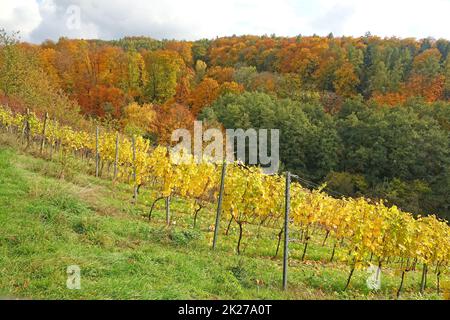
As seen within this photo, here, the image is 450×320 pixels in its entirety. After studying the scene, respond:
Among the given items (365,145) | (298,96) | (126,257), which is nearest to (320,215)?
(126,257)

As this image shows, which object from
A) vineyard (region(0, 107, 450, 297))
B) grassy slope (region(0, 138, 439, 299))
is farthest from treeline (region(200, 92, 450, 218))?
grassy slope (region(0, 138, 439, 299))

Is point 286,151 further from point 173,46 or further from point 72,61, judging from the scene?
point 173,46

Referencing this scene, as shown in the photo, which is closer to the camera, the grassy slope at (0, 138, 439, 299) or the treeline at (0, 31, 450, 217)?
the grassy slope at (0, 138, 439, 299)

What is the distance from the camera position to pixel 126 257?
22.4 ft

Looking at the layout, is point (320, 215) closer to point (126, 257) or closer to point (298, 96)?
point (126, 257)

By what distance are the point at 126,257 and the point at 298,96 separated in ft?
169

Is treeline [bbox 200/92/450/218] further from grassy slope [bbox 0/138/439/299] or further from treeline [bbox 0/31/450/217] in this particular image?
grassy slope [bbox 0/138/439/299]

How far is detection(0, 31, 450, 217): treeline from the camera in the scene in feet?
110

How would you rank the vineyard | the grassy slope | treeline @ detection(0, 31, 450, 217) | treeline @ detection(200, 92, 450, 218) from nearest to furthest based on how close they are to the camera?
1. the grassy slope
2. the vineyard
3. treeline @ detection(0, 31, 450, 217)
4. treeline @ detection(200, 92, 450, 218)

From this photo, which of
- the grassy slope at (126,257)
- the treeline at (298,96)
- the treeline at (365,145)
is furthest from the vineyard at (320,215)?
the treeline at (365,145)

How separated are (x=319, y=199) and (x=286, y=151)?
3127 cm

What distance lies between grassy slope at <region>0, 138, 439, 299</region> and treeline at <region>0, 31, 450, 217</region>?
1144 centimetres

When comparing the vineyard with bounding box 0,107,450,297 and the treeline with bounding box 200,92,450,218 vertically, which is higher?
the treeline with bounding box 200,92,450,218
